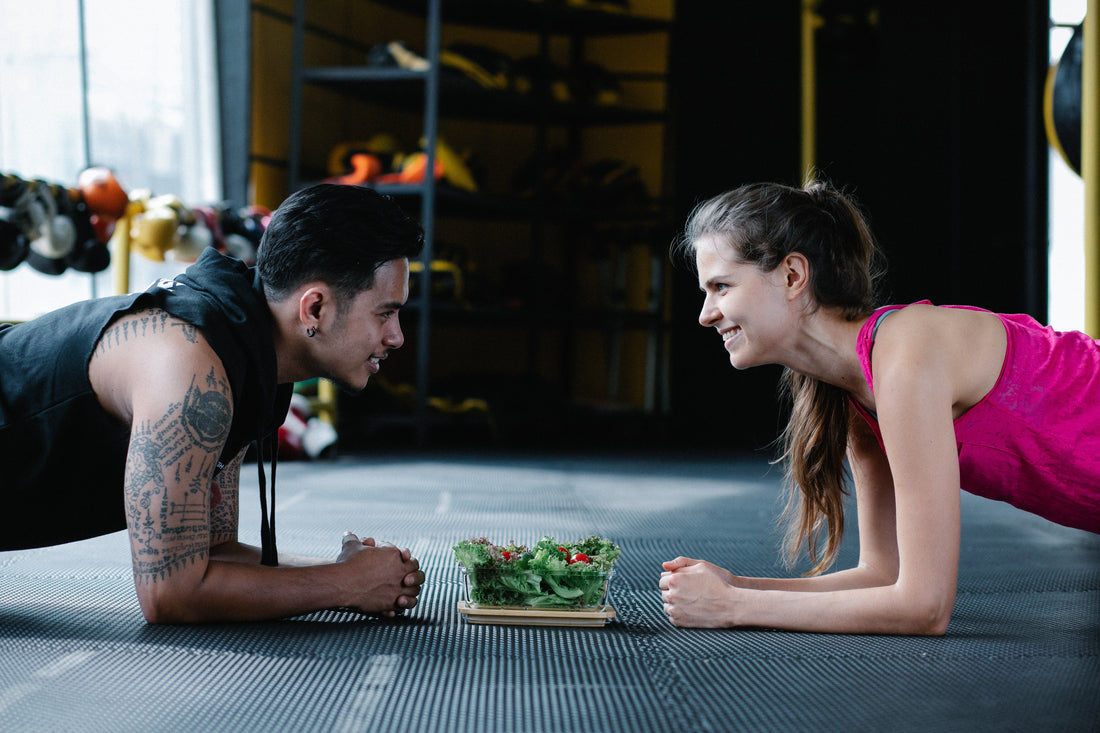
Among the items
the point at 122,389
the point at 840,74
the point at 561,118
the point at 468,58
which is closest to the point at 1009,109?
the point at 840,74

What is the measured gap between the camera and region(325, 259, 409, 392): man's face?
1.45m

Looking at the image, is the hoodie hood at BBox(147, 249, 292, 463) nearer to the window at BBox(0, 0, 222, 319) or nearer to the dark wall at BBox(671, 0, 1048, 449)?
the window at BBox(0, 0, 222, 319)

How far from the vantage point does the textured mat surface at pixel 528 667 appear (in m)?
1.09

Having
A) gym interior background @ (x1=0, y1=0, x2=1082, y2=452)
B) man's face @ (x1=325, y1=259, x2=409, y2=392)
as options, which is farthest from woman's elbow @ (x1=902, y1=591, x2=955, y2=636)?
gym interior background @ (x1=0, y1=0, x2=1082, y2=452)

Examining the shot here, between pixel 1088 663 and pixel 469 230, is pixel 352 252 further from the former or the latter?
pixel 469 230

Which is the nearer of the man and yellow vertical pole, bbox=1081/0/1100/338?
the man

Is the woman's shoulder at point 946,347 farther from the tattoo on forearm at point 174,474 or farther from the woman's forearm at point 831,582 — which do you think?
the tattoo on forearm at point 174,474

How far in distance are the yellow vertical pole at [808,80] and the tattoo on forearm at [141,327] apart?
4880mm

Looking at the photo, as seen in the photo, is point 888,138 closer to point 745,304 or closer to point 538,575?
point 745,304

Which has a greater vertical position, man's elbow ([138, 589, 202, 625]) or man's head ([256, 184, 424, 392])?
man's head ([256, 184, 424, 392])

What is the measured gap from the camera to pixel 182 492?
1.28 meters

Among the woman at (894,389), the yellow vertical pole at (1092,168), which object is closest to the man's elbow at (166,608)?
the woman at (894,389)

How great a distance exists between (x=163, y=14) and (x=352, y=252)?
381 centimetres

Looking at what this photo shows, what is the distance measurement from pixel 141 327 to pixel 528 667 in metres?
0.69
